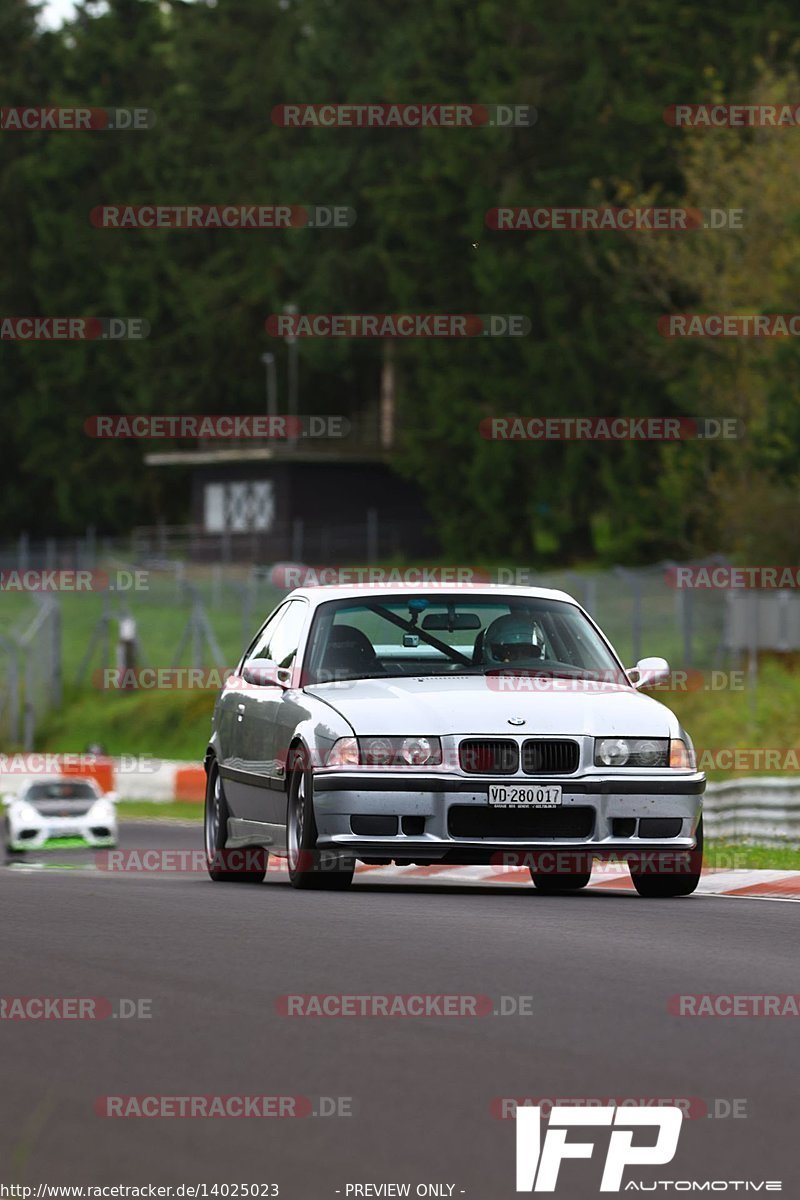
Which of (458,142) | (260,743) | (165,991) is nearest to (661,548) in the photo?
(458,142)

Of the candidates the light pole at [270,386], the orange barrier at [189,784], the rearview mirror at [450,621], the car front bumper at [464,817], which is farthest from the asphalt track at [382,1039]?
the light pole at [270,386]

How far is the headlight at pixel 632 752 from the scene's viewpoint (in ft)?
43.7

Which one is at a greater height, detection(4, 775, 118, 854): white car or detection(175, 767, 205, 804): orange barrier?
detection(4, 775, 118, 854): white car

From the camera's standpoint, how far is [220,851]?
52.0 feet

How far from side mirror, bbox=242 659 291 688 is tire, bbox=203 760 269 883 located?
4.39ft

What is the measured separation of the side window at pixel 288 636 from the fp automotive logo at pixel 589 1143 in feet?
25.7

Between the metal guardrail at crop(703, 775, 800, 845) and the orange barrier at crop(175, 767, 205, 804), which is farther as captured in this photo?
the orange barrier at crop(175, 767, 205, 804)

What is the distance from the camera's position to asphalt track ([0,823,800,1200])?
21.7 feet

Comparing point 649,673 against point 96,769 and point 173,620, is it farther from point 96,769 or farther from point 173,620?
point 173,620

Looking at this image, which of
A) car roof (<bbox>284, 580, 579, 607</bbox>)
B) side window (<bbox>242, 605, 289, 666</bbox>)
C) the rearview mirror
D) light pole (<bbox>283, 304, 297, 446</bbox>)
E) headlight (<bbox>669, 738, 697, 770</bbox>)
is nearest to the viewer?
headlight (<bbox>669, 738, 697, 770</bbox>)

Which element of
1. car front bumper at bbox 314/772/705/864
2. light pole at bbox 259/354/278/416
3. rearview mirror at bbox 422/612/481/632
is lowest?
car front bumper at bbox 314/772/705/864

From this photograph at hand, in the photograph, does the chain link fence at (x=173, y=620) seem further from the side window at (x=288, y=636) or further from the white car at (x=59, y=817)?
the side window at (x=288, y=636)

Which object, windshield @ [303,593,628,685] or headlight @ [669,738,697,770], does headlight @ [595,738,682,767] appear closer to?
headlight @ [669,738,697,770]

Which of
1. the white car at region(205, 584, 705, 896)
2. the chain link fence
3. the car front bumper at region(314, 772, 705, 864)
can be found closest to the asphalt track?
the car front bumper at region(314, 772, 705, 864)
